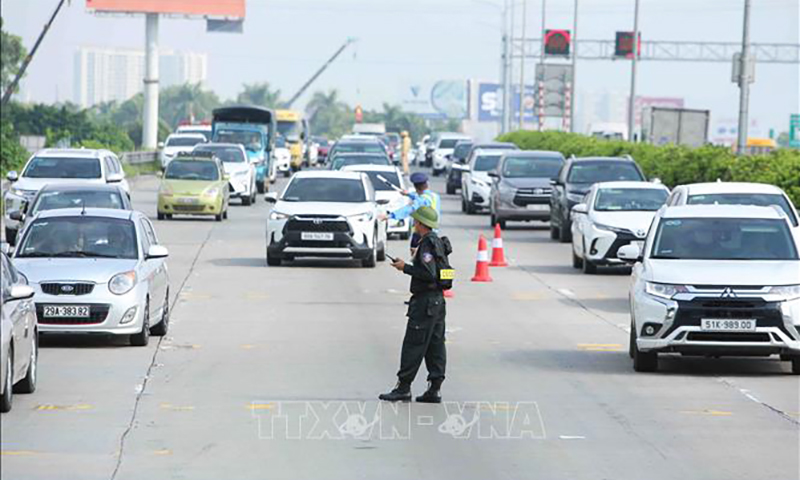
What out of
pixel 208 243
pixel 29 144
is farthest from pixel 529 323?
pixel 29 144

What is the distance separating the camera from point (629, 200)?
3092 cm

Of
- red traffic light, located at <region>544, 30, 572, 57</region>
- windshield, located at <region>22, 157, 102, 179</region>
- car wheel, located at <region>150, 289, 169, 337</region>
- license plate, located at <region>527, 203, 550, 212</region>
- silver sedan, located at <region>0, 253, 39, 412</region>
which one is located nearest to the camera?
Result: silver sedan, located at <region>0, 253, 39, 412</region>

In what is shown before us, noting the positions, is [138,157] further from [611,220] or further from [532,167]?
[611,220]

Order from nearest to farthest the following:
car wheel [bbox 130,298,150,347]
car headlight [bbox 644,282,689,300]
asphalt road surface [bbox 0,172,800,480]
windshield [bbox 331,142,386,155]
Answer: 1. asphalt road surface [bbox 0,172,800,480]
2. car headlight [bbox 644,282,689,300]
3. car wheel [bbox 130,298,150,347]
4. windshield [bbox 331,142,386,155]

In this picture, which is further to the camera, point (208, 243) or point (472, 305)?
point (208, 243)

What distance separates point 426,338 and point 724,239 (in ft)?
14.6

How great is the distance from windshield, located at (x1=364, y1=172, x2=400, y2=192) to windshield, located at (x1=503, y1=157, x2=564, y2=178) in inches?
188

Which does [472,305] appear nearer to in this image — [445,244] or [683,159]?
[445,244]

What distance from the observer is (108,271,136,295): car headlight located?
17.9 meters

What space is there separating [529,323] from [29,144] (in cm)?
5608

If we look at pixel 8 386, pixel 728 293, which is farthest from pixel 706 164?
pixel 8 386

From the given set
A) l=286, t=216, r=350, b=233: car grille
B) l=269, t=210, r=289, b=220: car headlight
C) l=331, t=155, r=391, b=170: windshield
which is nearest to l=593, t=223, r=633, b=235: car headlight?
l=286, t=216, r=350, b=233: car grille

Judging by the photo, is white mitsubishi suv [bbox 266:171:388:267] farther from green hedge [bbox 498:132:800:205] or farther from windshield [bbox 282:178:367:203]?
green hedge [bbox 498:132:800:205]

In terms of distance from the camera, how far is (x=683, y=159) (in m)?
46.1
